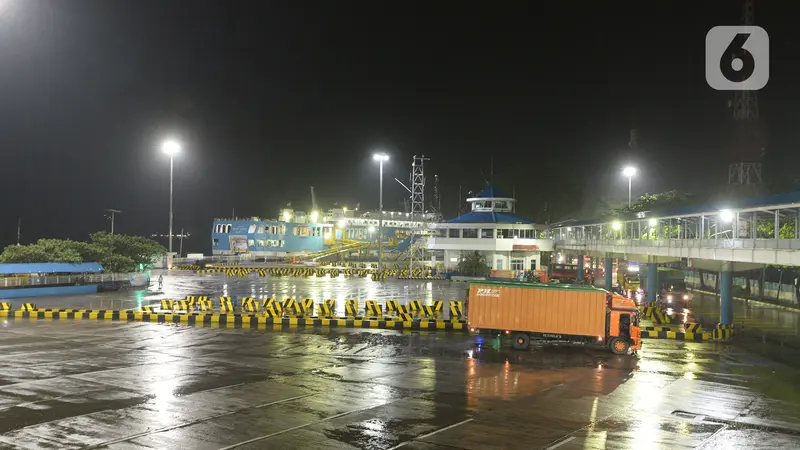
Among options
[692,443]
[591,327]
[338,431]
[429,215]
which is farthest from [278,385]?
[429,215]

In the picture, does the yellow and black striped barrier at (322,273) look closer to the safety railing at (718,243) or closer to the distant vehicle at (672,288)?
the distant vehicle at (672,288)

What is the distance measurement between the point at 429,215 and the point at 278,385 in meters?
97.5

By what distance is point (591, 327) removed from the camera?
840 inches

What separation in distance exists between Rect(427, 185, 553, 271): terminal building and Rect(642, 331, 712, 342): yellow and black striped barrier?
39709 mm

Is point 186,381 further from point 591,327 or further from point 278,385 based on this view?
point 591,327

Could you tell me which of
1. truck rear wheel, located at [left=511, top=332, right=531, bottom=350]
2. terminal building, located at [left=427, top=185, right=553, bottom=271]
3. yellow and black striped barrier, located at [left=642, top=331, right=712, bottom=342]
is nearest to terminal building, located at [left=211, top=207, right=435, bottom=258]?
terminal building, located at [left=427, top=185, right=553, bottom=271]

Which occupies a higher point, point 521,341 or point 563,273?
point 563,273

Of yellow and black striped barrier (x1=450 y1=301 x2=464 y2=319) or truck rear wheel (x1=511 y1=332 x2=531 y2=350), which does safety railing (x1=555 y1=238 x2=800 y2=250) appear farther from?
yellow and black striped barrier (x1=450 y1=301 x2=464 y2=319)

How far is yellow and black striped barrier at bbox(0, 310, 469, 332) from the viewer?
27.1 metres

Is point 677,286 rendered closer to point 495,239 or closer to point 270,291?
point 495,239

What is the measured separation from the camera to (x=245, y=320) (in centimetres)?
2777

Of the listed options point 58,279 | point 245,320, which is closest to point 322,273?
point 58,279

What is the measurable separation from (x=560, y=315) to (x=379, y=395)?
29.7 ft

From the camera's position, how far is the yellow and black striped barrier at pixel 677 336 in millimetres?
24953
